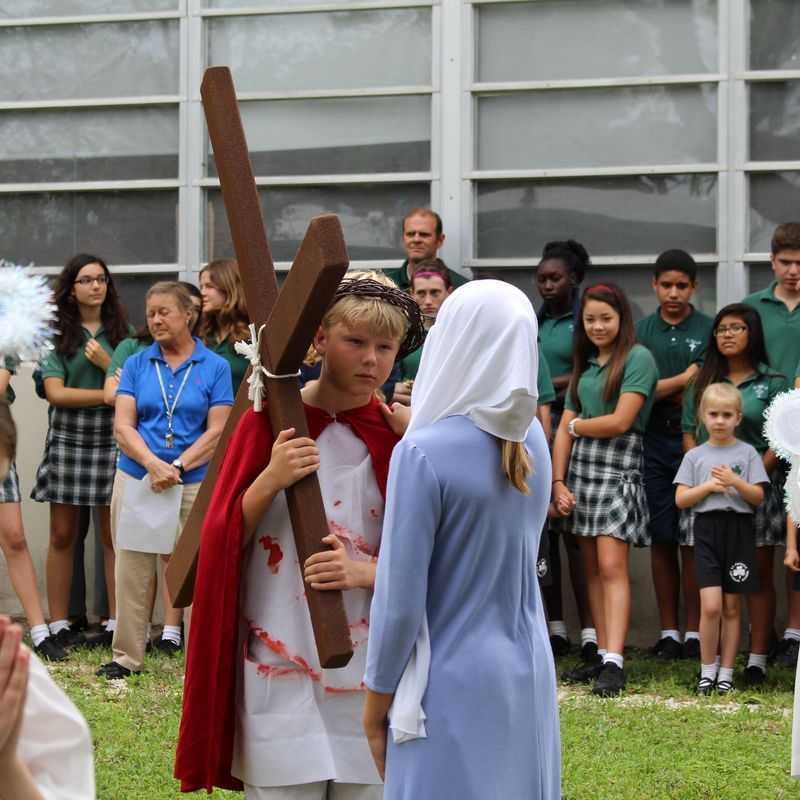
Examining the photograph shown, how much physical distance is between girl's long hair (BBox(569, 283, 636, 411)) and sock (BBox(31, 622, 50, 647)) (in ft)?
10.1

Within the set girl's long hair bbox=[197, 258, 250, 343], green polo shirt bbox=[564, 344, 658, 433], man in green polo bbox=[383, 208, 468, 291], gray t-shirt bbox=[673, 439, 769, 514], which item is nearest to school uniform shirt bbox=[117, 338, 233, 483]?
girl's long hair bbox=[197, 258, 250, 343]

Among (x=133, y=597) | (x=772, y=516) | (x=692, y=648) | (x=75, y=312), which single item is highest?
(x=75, y=312)

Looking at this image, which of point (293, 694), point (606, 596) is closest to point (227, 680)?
point (293, 694)

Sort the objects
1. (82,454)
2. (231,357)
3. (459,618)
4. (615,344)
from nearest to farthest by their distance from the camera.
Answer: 1. (459,618)
2. (615,344)
3. (231,357)
4. (82,454)

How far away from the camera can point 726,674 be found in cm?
748

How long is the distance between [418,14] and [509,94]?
0.80 metres

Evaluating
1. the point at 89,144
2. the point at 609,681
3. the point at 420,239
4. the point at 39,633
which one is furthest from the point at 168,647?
the point at 89,144

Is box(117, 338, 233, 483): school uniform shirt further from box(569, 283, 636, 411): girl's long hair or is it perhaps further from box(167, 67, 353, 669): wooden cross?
box(167, 67, 353, 669): wooden cross

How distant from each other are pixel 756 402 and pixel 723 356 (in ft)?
0.98

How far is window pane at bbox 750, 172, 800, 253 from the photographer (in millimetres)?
9180

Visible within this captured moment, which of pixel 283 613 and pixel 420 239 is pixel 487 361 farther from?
pixel 420 239

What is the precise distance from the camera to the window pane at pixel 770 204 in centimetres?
918

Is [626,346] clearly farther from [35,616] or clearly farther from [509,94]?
[35,616]

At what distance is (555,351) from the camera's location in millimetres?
8461
